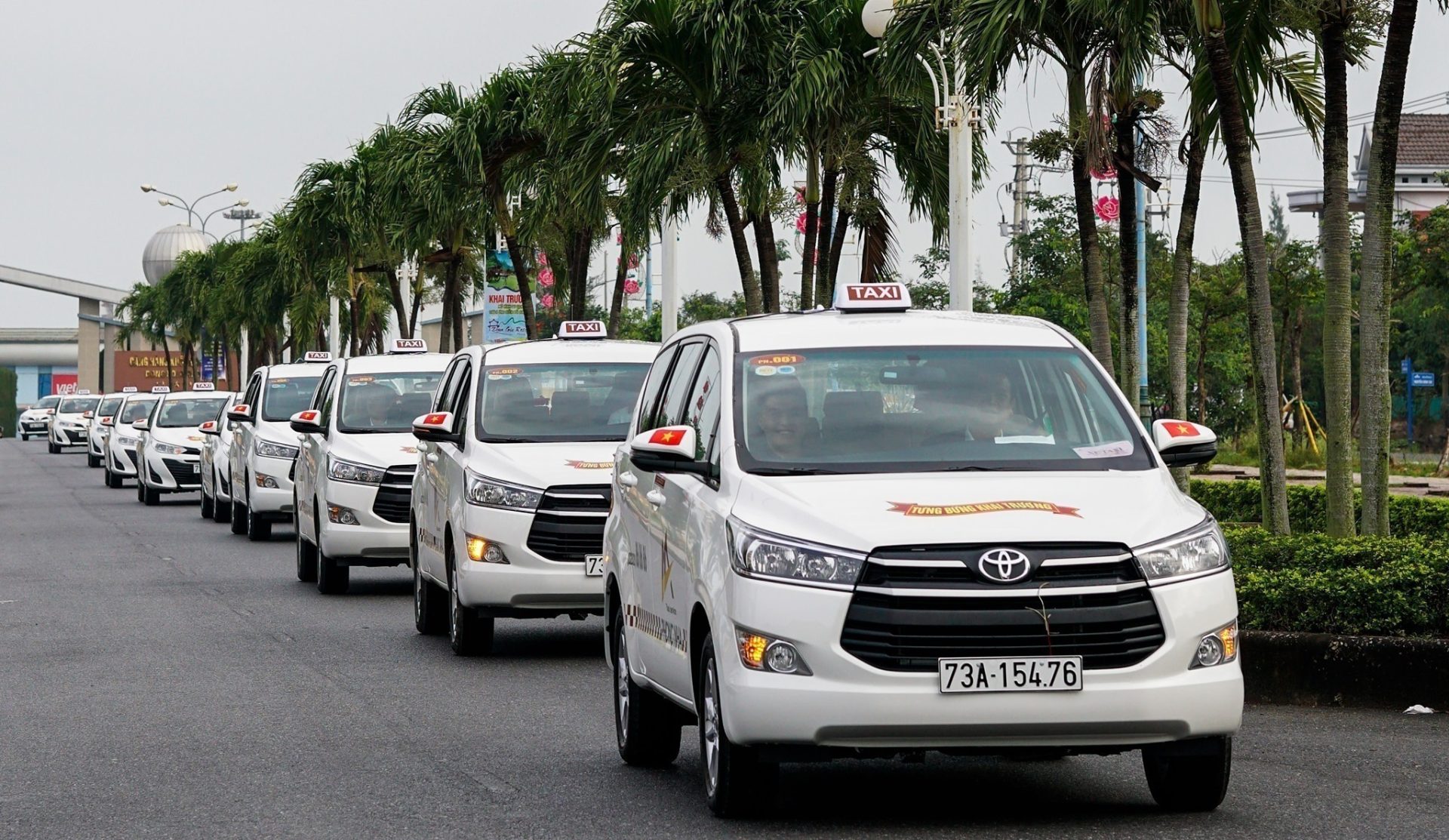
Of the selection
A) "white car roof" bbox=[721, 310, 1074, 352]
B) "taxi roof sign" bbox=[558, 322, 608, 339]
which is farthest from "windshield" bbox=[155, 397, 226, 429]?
"white car roof" bbox=[721, 310, 1074, 352]

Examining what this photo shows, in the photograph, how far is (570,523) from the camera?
12.7m

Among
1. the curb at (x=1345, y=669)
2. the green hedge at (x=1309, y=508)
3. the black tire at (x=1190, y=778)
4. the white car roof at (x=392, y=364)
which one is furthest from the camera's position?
the white car roof at (x=392, y=364)

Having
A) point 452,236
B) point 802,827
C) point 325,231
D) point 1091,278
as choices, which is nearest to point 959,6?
point 1091,278

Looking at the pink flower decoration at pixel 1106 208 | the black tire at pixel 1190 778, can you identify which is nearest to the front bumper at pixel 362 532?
the black tire at pixel 1190 778

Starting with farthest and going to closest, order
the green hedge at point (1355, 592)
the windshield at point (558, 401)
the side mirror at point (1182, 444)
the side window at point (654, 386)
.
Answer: the windshield at point (558, 401) < the green hedge at point (1355, 592) < the side window at point (654, 386) < the side mirror at point (1182, 444)

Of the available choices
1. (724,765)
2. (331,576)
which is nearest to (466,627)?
(331,576)

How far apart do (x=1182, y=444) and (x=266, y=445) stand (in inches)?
684

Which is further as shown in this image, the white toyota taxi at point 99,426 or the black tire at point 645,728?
the white toyota taxi at point 99,426

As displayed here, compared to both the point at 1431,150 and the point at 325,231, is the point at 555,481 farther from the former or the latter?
the point at 1431,150

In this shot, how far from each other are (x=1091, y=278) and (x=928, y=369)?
36.9 ft

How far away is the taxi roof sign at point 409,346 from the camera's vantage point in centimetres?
2075

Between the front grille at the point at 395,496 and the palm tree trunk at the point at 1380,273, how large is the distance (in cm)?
748

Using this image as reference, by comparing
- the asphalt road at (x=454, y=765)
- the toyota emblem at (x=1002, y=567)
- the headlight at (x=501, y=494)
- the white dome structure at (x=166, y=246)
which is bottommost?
the asphalt road at (x=454, y=765)

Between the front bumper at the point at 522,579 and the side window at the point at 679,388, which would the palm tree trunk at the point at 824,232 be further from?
the side window at the point at 679,388
